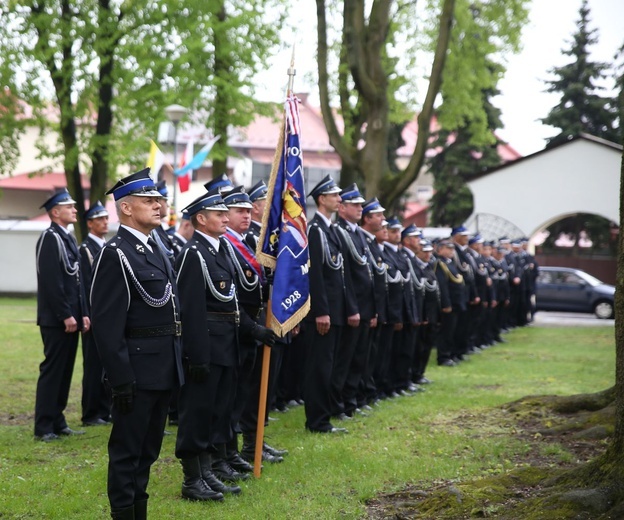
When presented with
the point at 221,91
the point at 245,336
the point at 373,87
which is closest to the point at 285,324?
the point at 245,336

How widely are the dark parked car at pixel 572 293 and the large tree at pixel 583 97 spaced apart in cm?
1278

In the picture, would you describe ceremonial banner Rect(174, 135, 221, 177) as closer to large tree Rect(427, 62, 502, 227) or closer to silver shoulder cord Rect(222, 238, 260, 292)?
silver shoulder cord Rect(222, 238, 260, 292)

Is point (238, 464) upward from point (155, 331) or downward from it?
downward

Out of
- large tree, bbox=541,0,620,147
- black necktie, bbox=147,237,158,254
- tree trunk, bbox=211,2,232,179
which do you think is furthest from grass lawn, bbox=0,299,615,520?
large tree, bbox=541,0,620,147

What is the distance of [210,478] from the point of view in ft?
23.6

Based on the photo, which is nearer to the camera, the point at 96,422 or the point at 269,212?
the point at 269,212

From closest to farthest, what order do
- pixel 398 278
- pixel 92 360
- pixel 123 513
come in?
1. pixel 123 513
2. pixel 92 360
3. pixel 398 278

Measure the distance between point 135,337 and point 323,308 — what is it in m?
3.86

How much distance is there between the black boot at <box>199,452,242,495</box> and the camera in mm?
7145

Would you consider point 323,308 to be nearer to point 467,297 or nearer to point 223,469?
point 223,469

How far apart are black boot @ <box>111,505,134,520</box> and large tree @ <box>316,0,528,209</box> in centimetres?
1421

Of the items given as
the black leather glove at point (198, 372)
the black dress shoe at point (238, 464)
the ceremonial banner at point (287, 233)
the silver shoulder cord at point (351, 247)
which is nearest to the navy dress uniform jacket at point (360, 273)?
the silver shoulder cord at point (351, 247)

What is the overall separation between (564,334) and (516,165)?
16772 mm

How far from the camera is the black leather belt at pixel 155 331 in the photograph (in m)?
5.95
